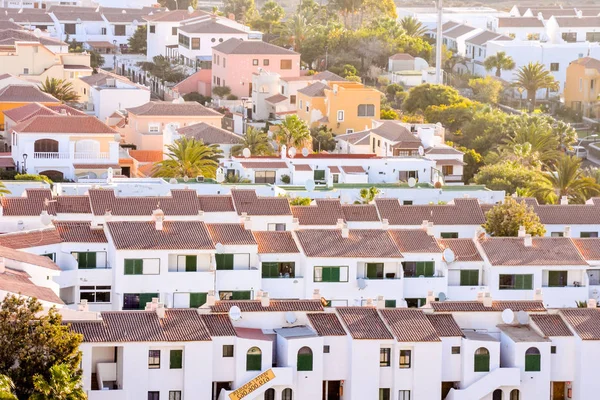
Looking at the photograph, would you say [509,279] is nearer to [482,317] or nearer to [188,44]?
[482,317]

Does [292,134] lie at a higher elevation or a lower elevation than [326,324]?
higher

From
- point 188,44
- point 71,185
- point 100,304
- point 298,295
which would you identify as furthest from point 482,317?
point 188,44

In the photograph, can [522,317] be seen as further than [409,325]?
Yes

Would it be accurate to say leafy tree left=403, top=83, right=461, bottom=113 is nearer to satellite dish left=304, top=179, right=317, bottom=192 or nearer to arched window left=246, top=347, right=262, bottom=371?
satellite dish left=304, top=179, right=317, bottom=192

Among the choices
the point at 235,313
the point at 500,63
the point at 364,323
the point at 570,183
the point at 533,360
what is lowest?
the point at 533,360

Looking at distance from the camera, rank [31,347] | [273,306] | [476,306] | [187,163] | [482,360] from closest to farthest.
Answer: [31,347]
[482,360]
[273,306]
[476,306]
[187,163]

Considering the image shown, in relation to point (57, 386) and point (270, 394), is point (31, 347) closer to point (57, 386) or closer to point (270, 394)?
point (57, 386)

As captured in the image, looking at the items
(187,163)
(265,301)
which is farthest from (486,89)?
(265,301)
